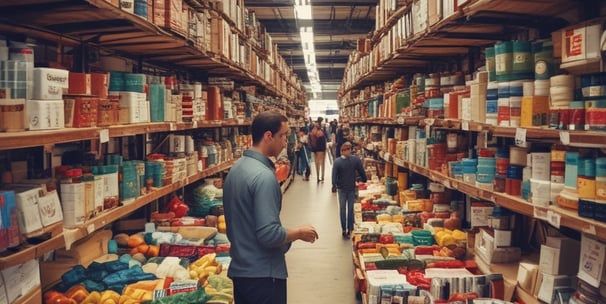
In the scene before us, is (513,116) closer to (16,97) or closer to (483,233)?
(483,233)

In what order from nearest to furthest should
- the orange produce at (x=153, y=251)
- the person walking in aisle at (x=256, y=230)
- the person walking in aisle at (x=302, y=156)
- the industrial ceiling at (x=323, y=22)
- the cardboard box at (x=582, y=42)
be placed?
the cardboard box at (x=582, y=42) → the person walking in aisle at (x=256, y=230) → the orange produce at (x=153, y=251) → the industrial ceiling at (x=323, y=22) → the person walking in aisle at (x=302, y=156)

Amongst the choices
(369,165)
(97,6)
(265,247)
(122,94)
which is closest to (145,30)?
(122,94)

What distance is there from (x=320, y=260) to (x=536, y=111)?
190 inches

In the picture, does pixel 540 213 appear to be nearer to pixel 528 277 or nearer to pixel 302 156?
pixel 528 277

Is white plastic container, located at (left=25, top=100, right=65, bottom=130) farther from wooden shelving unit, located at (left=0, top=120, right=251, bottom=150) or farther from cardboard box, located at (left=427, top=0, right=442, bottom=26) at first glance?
cardboard box, located at (left=427, top=0, right=442, bottom=26)

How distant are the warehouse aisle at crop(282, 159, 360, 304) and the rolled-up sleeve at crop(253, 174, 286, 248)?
9.42 feet

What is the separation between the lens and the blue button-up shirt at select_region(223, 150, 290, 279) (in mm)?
2889

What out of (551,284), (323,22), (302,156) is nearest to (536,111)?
(551,284)

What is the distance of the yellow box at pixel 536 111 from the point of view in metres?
2.88

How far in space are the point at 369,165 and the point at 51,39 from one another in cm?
844

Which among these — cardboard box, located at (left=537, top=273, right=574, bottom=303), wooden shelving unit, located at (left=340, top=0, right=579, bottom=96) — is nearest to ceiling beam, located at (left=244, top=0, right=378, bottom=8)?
wooden shelving unit, located at (left=340, top=0, right=579, bottom=96)

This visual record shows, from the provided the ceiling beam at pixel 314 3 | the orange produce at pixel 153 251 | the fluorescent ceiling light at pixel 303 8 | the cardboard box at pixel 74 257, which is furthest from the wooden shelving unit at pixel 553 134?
the ceiling beam at pixel 314 3

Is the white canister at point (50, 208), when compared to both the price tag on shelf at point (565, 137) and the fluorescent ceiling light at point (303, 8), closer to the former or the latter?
the price tag on shelf at point (565, 137)

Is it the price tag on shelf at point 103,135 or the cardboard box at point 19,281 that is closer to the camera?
the cardboard box at point 19,281
